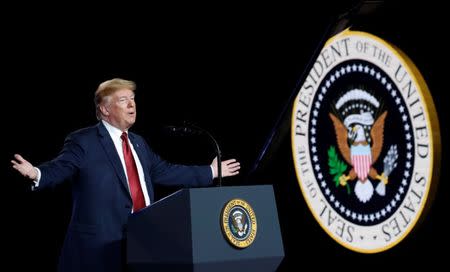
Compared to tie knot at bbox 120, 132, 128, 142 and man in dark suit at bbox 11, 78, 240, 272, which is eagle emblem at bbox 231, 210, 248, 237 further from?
tie knot at bbox 120, 132, 128, 142

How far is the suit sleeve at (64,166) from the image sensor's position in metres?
2.55

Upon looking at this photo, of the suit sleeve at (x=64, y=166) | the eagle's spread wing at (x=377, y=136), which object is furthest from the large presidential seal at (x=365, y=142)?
the suit sleeve at (x=64, y=166)

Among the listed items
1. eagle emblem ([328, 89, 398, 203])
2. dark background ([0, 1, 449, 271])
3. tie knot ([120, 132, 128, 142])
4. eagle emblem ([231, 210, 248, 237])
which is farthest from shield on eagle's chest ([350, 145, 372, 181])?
eagle emblem ([231, 210, 248, 237])

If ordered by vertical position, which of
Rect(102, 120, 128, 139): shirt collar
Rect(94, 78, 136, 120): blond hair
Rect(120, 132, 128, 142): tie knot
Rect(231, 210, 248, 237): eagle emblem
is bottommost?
Rect(231, 210, 248, 237): eagle emblem

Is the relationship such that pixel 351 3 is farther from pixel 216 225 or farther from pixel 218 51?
pixel 216 225

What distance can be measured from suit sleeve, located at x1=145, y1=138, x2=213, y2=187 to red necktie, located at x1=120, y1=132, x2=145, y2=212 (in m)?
0.13

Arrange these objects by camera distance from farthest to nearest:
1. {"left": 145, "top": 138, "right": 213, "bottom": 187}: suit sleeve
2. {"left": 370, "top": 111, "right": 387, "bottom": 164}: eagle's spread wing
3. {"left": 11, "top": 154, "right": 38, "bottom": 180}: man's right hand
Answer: {"left": 370, "top": 111, "right": 387, "bottom": 164}: eagle's spread wing < {"left": 145, "top": 138, "right": 213, "bottom": 187}: suit sleeve < {"left": 11, "top": 154, "right": 38, "bottom": 180}: man's right hand

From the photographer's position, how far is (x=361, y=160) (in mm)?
3697

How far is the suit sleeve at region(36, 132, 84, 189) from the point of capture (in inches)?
100

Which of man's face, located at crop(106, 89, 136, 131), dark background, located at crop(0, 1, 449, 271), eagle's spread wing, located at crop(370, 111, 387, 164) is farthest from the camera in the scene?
dark background, located at crop(0, 1, 449, 271)

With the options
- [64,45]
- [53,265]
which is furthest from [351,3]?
[53,265]

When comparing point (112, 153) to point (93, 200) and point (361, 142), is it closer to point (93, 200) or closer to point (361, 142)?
point (93, 200)

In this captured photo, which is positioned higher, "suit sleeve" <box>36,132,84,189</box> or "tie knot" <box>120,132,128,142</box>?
"tie knot" <box>120,132,128,142</box>

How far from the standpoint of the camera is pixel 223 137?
13.9 feet
